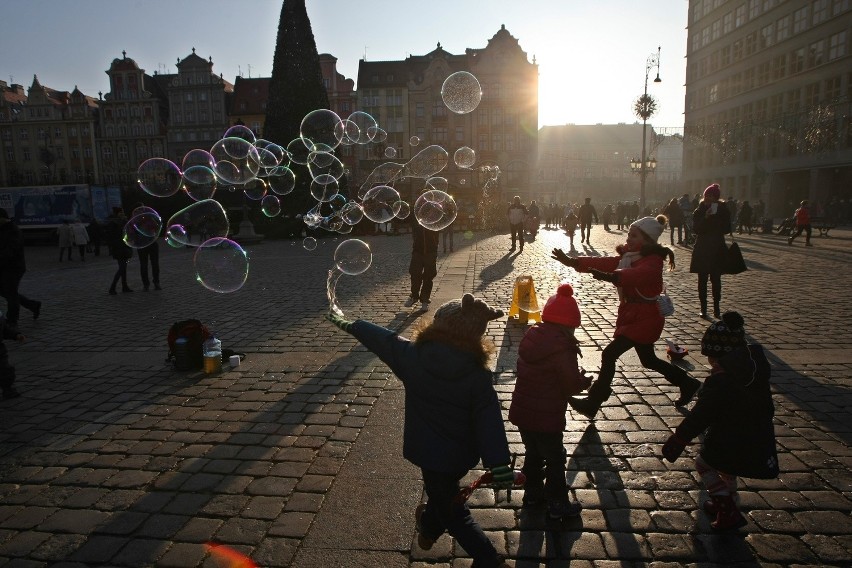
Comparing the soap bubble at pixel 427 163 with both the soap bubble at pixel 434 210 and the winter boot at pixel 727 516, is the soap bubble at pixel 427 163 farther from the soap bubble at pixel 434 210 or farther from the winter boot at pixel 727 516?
the winter boot at pixel 727 516

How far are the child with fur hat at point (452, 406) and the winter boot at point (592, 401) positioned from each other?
6.72 ft

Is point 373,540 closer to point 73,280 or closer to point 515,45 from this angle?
point 73,280

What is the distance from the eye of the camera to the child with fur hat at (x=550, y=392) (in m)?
3.14

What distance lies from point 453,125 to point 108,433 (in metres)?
64.8

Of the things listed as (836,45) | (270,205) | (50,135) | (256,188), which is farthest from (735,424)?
(50,135)

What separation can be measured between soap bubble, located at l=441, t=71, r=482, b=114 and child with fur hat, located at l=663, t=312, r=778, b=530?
32.6 ft

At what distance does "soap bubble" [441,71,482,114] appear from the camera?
12.1m

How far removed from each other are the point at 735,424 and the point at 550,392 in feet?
3.16

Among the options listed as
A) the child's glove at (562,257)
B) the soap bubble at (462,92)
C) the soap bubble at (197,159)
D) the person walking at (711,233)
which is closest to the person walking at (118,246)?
the soap bubble at (197,159)

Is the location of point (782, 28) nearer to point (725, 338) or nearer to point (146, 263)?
point (146, 263)

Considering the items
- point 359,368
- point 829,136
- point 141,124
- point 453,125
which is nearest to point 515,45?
point 453,125

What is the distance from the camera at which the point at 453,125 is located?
65938 mm

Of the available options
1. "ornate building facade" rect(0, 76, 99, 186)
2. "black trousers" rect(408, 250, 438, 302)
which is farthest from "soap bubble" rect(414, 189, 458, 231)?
"ornate building facade" rect(0, 76, 99, 186)

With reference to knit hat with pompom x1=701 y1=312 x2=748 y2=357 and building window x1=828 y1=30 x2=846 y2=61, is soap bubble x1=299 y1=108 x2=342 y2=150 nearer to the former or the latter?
knit hat with pompom x1=701 y1=312 x2=748 y2=357
